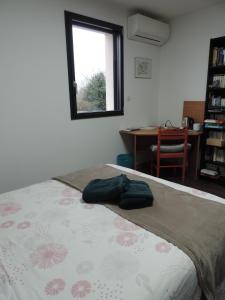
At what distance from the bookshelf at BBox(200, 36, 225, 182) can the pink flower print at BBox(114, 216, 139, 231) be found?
237 centimetres

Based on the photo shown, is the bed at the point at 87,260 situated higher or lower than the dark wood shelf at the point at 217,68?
lower

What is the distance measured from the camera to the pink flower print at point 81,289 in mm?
756

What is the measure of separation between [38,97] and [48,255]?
1.92 meters

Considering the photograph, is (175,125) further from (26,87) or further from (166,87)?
(26,87)

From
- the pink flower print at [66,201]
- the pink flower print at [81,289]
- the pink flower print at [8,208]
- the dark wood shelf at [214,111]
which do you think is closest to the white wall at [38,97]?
the pink flower print at [8,208]

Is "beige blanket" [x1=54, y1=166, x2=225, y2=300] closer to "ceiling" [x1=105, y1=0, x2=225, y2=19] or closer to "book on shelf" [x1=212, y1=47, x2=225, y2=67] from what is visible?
"book on shelf" [x1=212, y1=47, x2=225, y2=67]

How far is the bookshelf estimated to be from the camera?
2939 millimetres

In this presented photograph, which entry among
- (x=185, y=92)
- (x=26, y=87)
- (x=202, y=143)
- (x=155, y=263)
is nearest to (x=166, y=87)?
(x=185, y=92)

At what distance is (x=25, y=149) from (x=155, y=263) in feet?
6.57

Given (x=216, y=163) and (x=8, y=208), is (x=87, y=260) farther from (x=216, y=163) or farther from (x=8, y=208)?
(x=216, y=163)

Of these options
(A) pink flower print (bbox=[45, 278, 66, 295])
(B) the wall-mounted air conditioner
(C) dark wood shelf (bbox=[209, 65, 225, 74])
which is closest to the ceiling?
(B) the wall-mounted air conditioner

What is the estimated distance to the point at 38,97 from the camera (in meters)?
2.44

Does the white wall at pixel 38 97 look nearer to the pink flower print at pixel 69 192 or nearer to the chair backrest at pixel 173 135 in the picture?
the chair backrest at pixel 173 135

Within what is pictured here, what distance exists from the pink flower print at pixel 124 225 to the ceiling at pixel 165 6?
290cm
